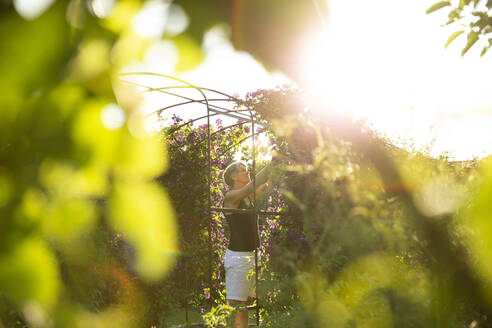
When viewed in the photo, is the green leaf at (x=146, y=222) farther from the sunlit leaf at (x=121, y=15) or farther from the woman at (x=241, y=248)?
the woman at (x=241, y=248)

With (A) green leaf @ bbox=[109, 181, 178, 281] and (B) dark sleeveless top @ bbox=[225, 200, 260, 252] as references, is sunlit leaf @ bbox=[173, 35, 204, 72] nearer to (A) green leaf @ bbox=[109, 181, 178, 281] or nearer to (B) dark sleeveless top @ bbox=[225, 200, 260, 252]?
(A) green leaf @ bbox=[109, 181, 178, 281]

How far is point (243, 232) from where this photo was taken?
5137 millimetres

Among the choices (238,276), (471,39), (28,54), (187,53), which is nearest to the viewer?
(28,54)

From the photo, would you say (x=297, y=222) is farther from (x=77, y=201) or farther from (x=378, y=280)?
(x=77, y=201)

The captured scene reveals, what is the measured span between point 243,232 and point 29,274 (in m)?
4.68

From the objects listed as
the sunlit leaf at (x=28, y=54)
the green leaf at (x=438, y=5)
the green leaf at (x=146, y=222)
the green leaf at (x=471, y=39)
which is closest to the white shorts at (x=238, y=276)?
the green leaf at (x=471, y=39)

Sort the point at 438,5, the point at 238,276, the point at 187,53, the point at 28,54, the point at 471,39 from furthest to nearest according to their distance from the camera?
the point at 238,276 → the point at 471,39 → the point at 438,5 → the point at 187,53 → the point at 28,54

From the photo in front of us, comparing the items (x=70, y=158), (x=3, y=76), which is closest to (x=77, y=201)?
(x=70, y=158)

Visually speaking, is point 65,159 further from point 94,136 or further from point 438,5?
point 438,5

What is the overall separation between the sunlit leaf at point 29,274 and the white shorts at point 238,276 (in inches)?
178

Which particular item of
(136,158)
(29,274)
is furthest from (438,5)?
(29,274)

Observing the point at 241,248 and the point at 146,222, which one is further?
the point at 241,248

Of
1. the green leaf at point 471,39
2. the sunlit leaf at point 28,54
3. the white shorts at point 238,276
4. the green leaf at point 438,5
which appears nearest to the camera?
the sunlit leaf at point 28,54

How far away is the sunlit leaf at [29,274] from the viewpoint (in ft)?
1.58
